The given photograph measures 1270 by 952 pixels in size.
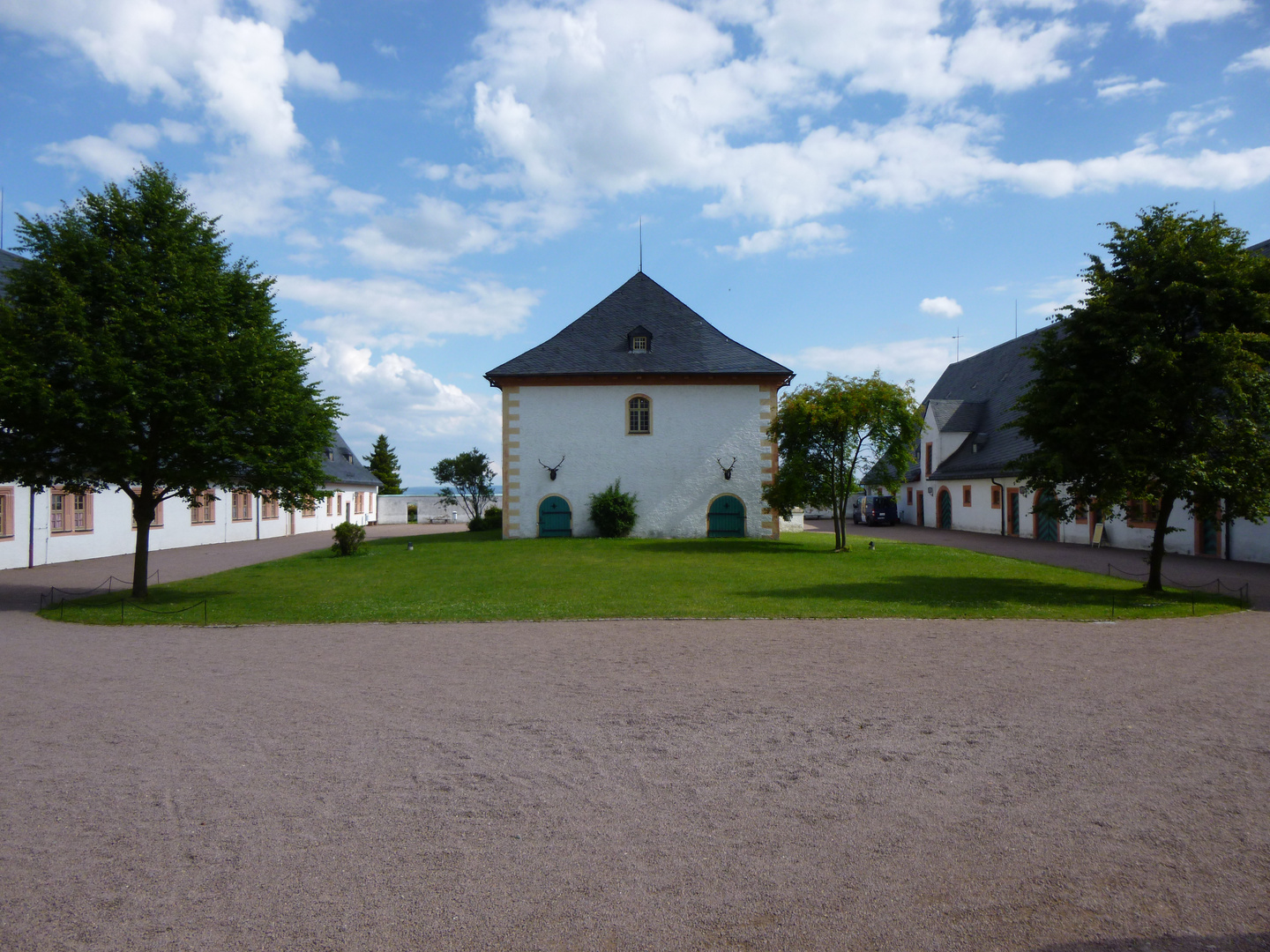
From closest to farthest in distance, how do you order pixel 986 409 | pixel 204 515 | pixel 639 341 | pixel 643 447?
pixel 643 447, pixel 639 341, pixel 204 515, pixel 986 409

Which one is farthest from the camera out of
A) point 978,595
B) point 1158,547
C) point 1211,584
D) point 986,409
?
point 986,409

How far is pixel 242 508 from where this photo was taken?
38.0 meters

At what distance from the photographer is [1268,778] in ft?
18.4

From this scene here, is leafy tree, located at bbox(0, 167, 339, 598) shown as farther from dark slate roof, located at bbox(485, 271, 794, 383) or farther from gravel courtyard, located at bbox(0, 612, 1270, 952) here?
dark slate roof, located at bbox(485, 271, 794, 383)

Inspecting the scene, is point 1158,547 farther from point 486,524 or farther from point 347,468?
point 347,468

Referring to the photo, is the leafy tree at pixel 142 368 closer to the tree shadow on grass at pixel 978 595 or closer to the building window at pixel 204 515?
the tree shadow on grass at pixel 978 595

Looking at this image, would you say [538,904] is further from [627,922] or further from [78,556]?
[78,556]

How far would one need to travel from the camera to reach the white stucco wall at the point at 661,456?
32.3 meters

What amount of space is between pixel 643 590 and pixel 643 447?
53.3 feet

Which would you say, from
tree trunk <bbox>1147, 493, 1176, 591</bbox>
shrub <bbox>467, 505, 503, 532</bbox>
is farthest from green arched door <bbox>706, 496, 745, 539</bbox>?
tree trunk <bbox>1147, 493, 1176, 591</bbox>

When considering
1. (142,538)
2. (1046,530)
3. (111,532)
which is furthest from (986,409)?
(111,532)

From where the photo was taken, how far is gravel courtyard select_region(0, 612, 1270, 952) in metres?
3.79

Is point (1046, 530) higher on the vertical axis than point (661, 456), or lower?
lower

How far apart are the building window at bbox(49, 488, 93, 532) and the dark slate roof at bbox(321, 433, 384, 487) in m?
21.4
